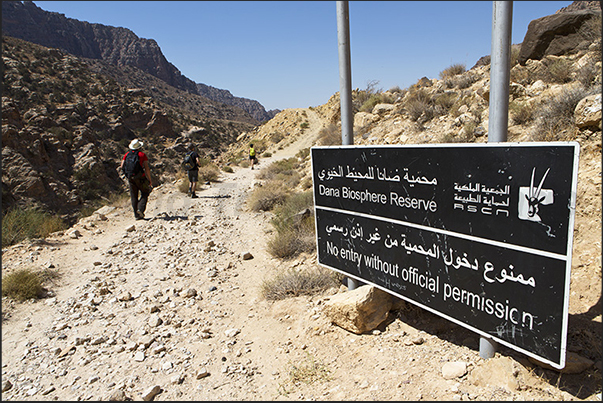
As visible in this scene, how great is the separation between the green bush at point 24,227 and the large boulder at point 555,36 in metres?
11.8

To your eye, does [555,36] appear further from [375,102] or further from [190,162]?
[190,162]

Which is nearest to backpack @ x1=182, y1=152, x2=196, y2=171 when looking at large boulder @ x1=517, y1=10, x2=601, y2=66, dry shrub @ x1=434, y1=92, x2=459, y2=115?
dry shrub @ x1=434, y1=92, x2=459, y2=115

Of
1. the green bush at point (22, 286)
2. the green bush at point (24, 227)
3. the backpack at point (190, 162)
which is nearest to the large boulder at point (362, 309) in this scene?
the green bush at point (22, 286)

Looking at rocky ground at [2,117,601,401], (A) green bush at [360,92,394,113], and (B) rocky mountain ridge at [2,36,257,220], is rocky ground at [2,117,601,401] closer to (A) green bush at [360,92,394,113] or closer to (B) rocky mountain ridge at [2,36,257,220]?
(A) green bush at [360,92,394,113]

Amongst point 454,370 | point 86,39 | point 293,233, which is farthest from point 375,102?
point 86,39

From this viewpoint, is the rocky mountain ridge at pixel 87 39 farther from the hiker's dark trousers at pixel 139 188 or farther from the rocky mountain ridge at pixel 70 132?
the hiker's dark trousers at pixel 139 188

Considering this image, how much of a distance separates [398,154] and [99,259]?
5223 mm

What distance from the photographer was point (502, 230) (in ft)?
7.40

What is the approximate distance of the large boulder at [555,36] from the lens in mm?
8055

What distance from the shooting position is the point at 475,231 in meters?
2.41

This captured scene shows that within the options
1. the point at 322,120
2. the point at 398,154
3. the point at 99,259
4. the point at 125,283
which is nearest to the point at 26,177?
the point at 99,259

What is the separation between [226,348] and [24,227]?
5764 millimetres

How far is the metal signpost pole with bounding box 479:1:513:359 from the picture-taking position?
2242 mm

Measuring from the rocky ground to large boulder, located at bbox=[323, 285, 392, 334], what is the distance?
0.30 ft
